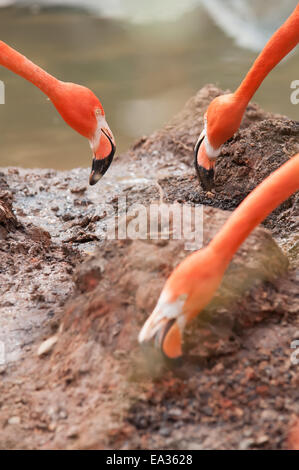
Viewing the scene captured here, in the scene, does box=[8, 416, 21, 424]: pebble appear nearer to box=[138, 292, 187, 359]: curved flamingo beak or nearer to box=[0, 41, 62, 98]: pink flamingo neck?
box=[138, 292, 187, 359]: curved flamingo beak

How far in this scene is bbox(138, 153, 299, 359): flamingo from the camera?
1.38 metres

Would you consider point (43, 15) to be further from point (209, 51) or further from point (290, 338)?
point (290, 338)

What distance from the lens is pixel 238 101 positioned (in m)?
2.09

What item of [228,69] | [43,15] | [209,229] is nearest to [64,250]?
[209,229]

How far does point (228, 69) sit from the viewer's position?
4656 mm

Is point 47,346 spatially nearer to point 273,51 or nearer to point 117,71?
point 273,51

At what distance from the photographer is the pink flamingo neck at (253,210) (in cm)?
143

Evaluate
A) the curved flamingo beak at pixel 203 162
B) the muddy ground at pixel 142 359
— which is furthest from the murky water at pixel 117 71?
the muddy ground at pixel 142 359

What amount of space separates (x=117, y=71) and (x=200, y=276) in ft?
11.7

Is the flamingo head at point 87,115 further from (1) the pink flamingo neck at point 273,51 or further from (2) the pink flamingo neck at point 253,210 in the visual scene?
(2) the pink flamingo neck at point 253,210

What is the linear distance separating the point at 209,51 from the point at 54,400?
13.3 feet

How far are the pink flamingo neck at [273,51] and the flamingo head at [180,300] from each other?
2.72 ft

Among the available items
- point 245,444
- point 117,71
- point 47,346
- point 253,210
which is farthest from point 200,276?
point 117,71

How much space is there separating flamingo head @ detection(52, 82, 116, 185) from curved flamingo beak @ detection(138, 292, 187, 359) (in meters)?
0.88
